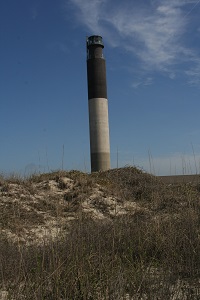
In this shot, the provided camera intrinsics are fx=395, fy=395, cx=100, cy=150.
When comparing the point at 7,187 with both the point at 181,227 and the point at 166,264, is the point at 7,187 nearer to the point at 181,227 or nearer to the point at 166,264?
the point at 181,227

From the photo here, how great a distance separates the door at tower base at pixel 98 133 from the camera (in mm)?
21312

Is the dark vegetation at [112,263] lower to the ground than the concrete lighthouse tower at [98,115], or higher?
lower

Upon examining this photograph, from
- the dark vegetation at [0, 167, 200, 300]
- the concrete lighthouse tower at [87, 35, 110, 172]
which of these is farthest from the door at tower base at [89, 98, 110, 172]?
the dark vegetation at [0, 167, 200, 300]

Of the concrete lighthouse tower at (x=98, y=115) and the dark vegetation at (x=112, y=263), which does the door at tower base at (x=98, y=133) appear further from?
the dark vegetation at (x=112, y=263)

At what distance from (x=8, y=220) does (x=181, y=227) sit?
15.8ft

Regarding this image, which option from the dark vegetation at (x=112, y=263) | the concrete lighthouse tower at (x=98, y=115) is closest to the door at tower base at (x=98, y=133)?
the concrete lighthouse tower at (x=98, y=115)

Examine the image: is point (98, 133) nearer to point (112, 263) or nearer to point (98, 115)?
point (98, 115)

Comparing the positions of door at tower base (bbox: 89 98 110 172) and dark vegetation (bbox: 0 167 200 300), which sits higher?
door at tower base (bbox: 89 98 110 172)

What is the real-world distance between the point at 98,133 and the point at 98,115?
0.99 metres

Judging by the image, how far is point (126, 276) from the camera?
3850mm

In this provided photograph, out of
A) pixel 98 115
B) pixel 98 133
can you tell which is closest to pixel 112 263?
pixel 98 133

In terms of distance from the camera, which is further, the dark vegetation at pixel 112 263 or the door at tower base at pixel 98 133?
the door at tower base at pixel 98 133

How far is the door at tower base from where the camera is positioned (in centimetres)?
2131

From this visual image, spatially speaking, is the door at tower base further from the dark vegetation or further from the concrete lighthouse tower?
the dark vegetation
